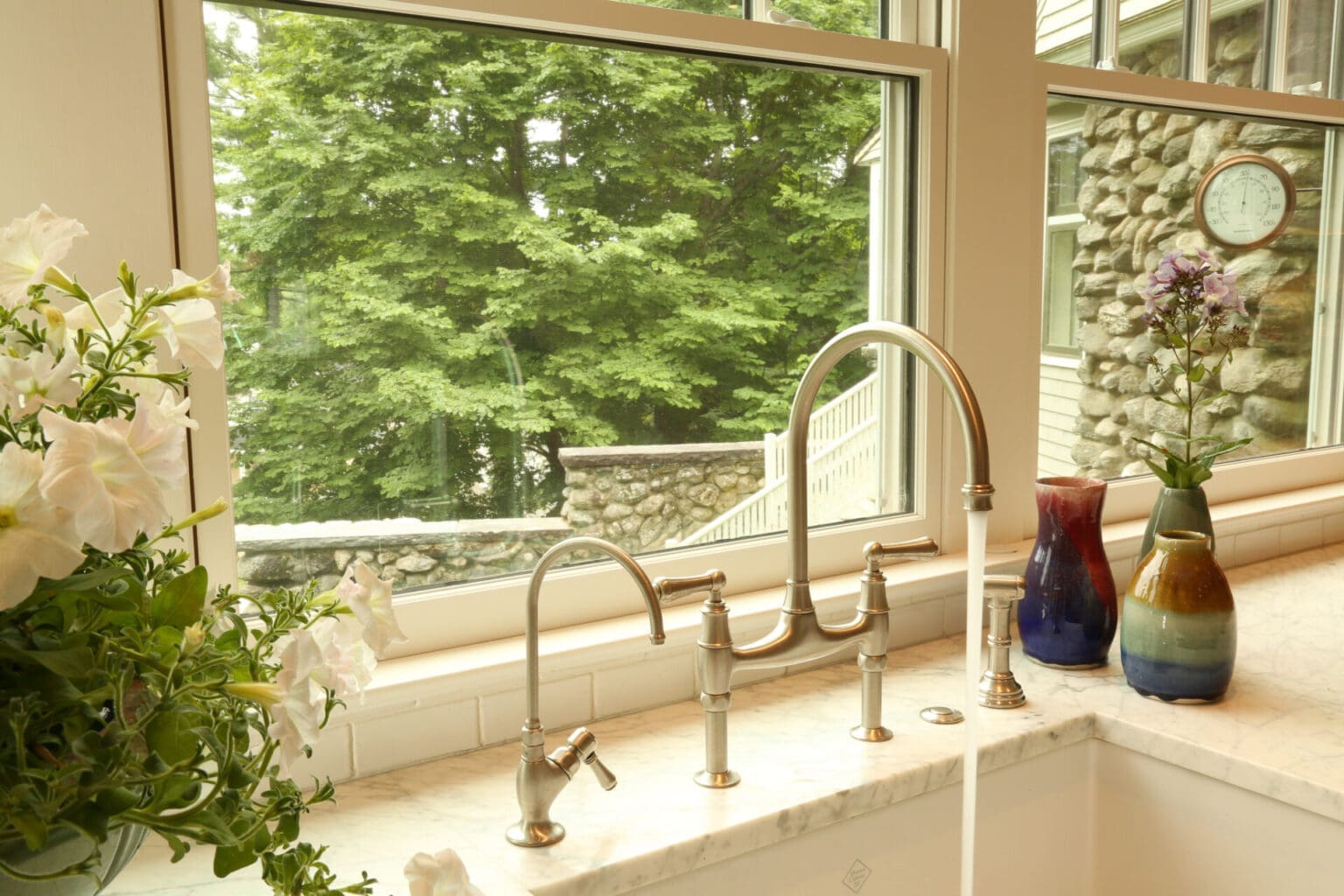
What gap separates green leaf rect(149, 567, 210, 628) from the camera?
1.66ft

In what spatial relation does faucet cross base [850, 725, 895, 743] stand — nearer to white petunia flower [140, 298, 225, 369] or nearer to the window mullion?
white petunia flower [140, 298, 225, 369]

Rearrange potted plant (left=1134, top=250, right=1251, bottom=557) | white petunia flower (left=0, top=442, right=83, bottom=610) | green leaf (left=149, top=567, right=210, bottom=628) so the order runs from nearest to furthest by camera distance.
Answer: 1. white petunia flower (left=0, top=442, right=83, bottom=610)
2. green leaf (left=149, top=567, right=210, bottom=628)
3. potted plant (left=1134, top=250, right=1251, bottom=557)

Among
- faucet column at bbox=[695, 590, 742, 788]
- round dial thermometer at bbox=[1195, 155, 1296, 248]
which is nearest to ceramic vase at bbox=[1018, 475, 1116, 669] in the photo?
faucet column at bbox=[695, 590, 742, 788]

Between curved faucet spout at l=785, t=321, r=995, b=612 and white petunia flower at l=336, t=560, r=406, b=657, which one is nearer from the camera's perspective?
white petunia flower at l=336, t=560, r=406, b=657

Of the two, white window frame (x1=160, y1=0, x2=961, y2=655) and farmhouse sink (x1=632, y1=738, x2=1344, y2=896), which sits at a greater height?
white window frame (x1=160, y1=0, x2=961, y2=655)

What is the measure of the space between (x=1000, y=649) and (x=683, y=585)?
549 millimetres

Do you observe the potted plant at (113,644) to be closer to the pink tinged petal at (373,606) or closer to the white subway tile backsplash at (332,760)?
the pink tinged petal at (373,606)

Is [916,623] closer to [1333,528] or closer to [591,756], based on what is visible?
[591,756]

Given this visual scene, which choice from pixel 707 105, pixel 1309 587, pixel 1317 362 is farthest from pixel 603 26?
pixel 1317 362

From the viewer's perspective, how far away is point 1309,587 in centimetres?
192

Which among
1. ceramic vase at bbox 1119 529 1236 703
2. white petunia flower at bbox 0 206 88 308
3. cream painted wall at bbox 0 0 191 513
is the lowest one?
ceramic vase at bbox 1119 529 1236 703

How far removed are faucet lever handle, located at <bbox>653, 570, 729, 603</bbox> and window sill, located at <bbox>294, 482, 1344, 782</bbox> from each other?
243 mm

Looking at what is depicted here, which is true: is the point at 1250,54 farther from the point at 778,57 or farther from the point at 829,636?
the point at 829,636

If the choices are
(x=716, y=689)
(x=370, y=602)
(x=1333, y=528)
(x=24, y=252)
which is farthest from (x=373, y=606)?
(x=1333, y=528)
